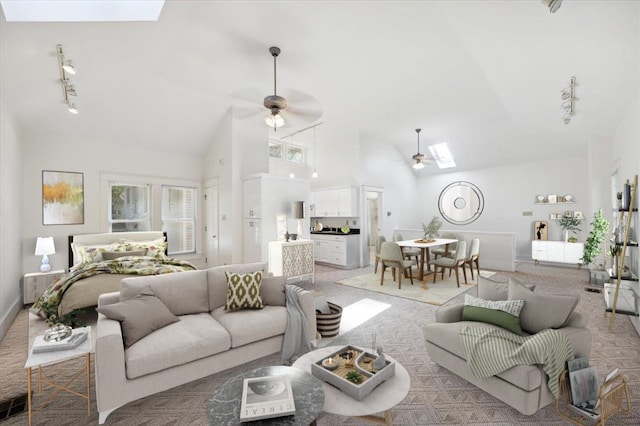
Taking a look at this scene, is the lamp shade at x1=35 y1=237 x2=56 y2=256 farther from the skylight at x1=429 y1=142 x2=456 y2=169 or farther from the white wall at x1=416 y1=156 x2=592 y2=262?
the white wall at x1=416 y1=156 x2=592 y2=262

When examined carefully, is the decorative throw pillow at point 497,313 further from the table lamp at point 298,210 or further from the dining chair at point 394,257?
the table lamp at point 298,210

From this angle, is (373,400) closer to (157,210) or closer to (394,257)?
(394,257)

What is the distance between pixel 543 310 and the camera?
2293 mm

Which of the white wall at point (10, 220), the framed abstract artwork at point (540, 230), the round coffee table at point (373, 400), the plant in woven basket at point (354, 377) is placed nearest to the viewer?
the round coffee table at point (373, 400)

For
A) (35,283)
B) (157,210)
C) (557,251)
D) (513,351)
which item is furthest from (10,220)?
(557,251)

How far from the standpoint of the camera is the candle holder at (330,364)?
1.88 meters

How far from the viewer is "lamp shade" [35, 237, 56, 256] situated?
4504mm

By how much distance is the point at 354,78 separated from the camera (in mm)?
5012

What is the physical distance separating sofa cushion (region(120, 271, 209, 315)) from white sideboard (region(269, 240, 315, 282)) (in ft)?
7.90

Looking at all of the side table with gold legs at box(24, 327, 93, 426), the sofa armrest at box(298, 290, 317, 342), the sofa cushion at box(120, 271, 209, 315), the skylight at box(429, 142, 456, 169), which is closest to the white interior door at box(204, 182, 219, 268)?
the sofa cushion at box(120, 271, 209, 315)

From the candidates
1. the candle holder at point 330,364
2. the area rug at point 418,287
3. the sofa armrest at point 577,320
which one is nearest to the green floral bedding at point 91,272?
the candle holder at point 330,364

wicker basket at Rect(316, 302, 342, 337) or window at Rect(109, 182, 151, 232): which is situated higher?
window at Rect(109, 182, 151, 232)

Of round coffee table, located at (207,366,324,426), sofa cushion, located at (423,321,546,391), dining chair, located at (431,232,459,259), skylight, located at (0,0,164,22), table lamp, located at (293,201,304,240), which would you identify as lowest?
sofa cushion, located at (423,321,546,391)

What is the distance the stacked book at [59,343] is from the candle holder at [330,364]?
5.95 feet
